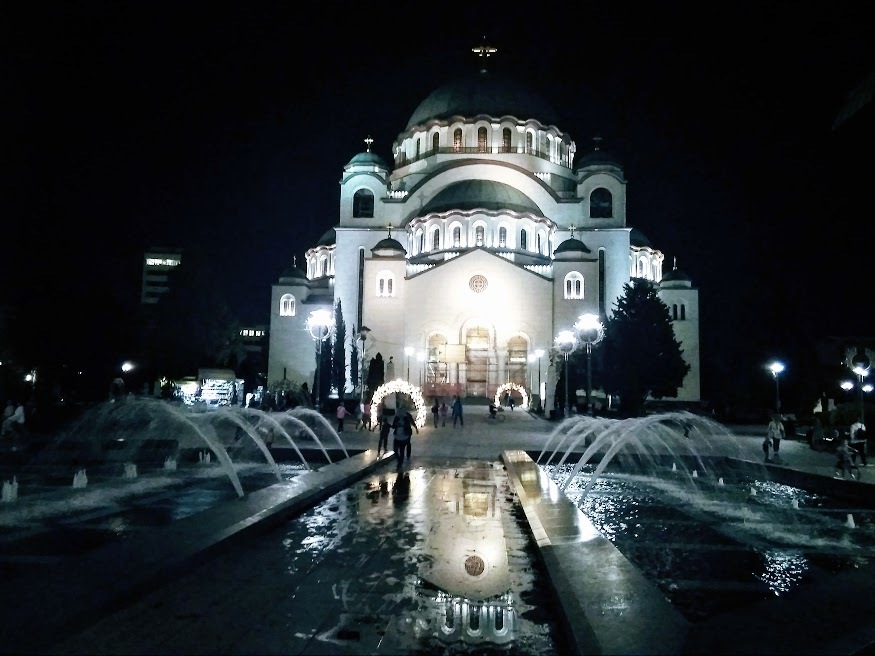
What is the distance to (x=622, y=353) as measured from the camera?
32438 millimetres

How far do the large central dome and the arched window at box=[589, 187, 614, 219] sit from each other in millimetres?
5791

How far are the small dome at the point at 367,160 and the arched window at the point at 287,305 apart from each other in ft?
29.4

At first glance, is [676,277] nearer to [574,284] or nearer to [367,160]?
[574,284]

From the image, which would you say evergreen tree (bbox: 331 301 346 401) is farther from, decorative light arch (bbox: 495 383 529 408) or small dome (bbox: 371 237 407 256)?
decorative light arch (bbox: 495 383 529 408)

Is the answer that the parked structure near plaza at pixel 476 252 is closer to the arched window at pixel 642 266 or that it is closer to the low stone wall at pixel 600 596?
the arched window at pixel 642 266

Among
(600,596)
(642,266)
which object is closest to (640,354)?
(642,266)

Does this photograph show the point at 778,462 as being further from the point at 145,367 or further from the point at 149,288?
the point at 149,288

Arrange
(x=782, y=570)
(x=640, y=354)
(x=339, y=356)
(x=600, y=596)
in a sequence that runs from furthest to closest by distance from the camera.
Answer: (x=339, y=356) < (x=640, y=354) < (x=782, y=570) < (x=600, y=596)

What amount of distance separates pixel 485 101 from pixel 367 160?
8.05 m

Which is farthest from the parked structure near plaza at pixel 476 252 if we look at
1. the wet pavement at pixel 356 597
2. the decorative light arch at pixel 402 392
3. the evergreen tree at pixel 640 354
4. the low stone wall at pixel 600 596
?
A: the low stone wall at pixel 600 596

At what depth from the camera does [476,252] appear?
38438 mm

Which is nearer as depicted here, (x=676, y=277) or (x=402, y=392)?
(x=402, y=392)

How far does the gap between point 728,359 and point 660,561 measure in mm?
41595

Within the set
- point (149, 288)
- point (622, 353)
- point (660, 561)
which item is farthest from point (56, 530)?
point (149, 288)
